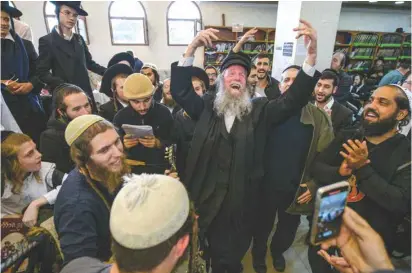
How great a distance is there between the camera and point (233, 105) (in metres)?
1.70

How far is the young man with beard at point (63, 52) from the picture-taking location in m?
2.21

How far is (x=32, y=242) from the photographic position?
121cm

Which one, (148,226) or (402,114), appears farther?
(402,114)

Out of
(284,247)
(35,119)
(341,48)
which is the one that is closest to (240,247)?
(284,247)

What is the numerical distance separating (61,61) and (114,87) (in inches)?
22.5

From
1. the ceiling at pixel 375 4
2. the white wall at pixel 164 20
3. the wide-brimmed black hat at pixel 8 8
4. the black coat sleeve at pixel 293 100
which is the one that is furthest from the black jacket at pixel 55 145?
the ceiling at pixel 375 4

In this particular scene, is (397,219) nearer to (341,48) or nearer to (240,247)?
(240,247)

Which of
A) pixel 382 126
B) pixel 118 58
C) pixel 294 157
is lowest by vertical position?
pixel 294 157

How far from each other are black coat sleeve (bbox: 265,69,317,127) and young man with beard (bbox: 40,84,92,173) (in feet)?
4.45

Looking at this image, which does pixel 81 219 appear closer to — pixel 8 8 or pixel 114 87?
pixel 114 87

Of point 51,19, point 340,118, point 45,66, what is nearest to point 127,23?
point 51,19

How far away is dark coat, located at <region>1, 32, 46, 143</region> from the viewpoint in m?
2.04

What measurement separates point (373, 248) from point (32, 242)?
4.93 feet

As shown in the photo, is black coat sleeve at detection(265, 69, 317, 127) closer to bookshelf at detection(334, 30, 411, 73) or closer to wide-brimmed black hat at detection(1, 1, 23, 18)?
wide-brimmed black hat at detection(1, 1, 23, 18)
